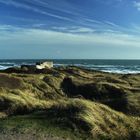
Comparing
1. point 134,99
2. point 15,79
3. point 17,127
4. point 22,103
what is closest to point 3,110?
point 22,103

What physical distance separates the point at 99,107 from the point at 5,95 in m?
6.42

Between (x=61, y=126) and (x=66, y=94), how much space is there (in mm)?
16580

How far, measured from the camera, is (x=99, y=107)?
58.7 ft

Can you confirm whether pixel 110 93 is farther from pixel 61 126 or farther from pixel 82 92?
pixel 61 126

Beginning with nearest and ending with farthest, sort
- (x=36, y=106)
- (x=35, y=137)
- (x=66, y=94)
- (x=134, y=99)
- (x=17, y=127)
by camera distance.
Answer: (x=35, y=137) → (x=17, y=127) → (x=36, y=106) → (x=134, y=99) → (x=66, y=94)

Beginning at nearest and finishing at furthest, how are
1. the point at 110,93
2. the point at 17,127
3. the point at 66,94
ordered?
the point at 17,127, the point at 110,93, the point at 66,94

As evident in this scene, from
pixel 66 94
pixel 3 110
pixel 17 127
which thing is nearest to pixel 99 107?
pixel 17 127

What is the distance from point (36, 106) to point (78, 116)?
20.0 feet

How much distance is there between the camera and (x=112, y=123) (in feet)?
54.5

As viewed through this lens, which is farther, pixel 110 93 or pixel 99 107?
pixel 110 93

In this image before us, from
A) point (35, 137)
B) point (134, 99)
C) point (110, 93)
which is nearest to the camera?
point (35, 137)

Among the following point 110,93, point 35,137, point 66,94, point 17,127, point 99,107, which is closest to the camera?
point 35,137

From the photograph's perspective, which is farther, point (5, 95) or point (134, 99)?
point (134, 99)

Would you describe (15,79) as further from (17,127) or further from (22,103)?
(17,127)
